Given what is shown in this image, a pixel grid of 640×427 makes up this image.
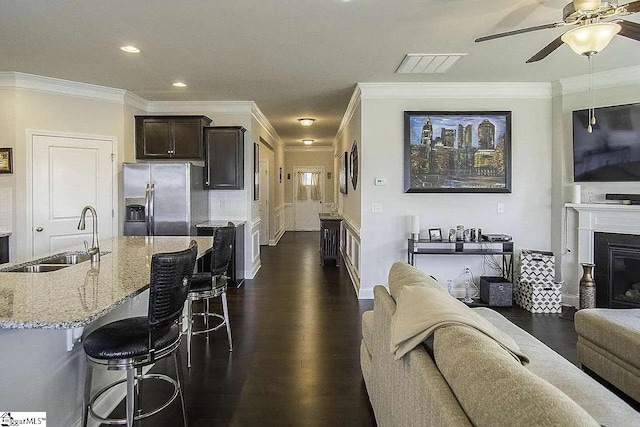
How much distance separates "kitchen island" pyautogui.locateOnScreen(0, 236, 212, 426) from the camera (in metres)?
1.46

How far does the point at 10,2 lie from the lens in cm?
269

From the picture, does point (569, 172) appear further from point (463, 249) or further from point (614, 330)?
point (614, 330)

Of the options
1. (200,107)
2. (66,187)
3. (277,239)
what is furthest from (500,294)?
(277,239)

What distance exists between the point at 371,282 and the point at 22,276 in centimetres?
364

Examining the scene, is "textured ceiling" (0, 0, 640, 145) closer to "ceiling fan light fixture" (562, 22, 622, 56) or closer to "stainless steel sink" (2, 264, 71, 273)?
"ceiling fan light fixture" (562, 22, 622, 56)

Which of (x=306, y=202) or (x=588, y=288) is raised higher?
(x=306, y=202)

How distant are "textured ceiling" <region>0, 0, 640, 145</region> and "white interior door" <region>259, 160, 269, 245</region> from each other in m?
3.56

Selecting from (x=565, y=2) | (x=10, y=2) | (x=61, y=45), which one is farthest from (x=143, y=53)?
(x=565, y=2)

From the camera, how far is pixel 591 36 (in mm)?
2244

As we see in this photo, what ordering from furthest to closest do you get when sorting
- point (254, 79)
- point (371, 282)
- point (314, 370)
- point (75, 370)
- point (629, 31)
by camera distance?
point (371, 282) < point (254, 79) < point (314, 370) < point (629, 31) < point (75, 370)

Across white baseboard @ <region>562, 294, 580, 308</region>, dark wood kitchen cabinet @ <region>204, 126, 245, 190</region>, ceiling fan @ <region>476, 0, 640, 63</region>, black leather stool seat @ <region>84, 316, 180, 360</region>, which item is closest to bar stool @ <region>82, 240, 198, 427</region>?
black leather stool seat @ <region>84, 316, 180, 360</region>

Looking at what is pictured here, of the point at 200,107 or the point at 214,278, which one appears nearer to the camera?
the point at 214,278

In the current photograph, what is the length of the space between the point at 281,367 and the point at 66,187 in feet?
12.0

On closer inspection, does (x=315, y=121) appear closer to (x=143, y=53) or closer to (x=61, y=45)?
(x=143, y=53)
